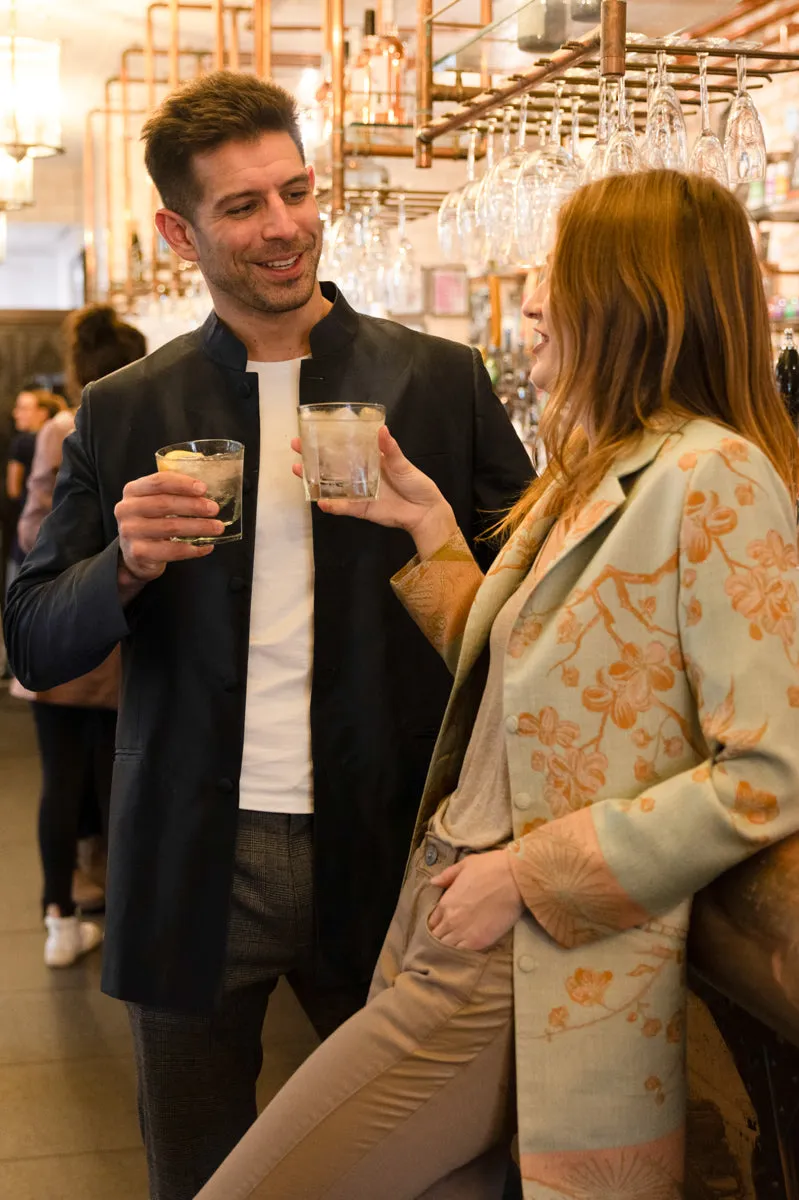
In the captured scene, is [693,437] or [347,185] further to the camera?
[347,185]

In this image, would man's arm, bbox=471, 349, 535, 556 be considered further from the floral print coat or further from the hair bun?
the hair bun

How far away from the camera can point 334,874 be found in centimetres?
191

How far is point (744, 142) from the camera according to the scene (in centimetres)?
244

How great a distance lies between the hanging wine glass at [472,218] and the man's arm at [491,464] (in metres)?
1.06

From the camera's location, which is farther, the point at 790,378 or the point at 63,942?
the point at 63,942

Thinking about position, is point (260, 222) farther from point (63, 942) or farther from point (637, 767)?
point (63, 942)

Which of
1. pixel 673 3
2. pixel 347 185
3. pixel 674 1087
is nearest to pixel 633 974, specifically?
pixel 674 1087

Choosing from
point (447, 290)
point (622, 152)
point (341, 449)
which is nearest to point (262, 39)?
point (622, 152)

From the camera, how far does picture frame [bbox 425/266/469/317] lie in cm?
979

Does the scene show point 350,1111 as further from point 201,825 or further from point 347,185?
point 347,185

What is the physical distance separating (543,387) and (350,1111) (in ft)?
2.62

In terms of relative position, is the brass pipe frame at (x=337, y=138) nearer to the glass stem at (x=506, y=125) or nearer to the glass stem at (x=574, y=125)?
A: the glass stem at (x=506, y=125)

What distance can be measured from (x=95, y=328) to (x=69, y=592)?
256cm

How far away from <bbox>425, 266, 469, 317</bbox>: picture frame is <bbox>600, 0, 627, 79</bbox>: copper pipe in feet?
26.0
